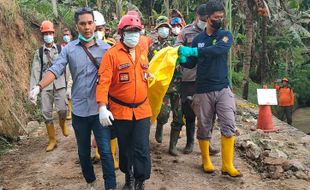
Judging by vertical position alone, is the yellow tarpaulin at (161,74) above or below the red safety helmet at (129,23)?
below

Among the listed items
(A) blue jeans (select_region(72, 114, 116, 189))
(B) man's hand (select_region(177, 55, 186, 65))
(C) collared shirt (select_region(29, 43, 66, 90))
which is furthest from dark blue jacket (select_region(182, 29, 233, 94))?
(C) collared shirt (select_region(29, 43, 66, 90))

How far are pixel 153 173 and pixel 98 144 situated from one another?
140 cm

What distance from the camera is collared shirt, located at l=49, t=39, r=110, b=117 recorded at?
15.2 feet

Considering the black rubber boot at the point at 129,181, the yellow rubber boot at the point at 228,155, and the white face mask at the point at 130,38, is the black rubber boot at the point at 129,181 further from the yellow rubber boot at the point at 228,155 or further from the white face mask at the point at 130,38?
the white face mask at the point at 130,38

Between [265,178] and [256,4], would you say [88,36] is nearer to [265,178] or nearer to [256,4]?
[265,178]

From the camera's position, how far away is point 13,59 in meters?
9.78

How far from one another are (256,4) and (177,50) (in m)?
10.8

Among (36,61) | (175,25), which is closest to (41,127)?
(36,61)

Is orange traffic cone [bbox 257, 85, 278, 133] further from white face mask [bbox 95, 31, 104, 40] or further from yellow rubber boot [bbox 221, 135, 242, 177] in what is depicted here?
white face mask [bbox 95, 31, 104, 40]

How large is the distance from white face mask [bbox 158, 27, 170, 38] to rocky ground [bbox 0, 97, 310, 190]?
1.79 meters

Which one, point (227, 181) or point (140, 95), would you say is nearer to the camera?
point (140, 95)

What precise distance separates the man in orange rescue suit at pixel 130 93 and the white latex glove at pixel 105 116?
13 centimetres

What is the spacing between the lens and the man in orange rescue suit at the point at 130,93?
4.52 meters

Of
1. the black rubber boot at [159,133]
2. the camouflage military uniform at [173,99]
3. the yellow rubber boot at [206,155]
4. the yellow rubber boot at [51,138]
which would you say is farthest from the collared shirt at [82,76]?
the yellow rubber boot at [51,138]
